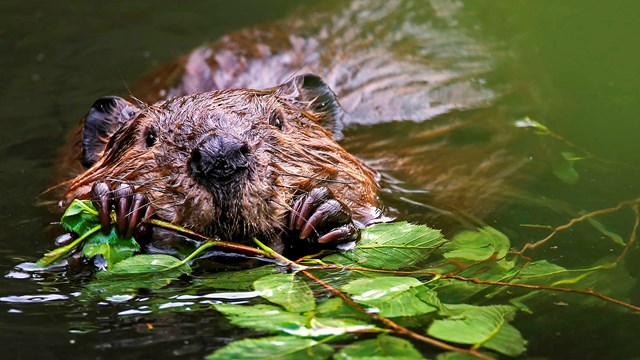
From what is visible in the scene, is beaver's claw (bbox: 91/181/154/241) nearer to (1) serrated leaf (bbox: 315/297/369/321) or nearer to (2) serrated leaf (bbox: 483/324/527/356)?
(1) serrated leaf (bbox: 315/297/369/321)

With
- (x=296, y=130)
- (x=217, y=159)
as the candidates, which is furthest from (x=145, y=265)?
(x=296, y=130)

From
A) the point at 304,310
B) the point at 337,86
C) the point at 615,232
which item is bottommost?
the point at 615,232

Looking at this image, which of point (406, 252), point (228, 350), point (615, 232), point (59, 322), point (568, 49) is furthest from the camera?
point (568, 49)

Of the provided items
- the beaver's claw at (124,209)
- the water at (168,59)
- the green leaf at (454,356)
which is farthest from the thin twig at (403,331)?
the beaver's claw at (124,209)

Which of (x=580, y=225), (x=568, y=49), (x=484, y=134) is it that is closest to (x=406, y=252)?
(x=580, y=225)

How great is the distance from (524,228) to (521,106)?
4.55 ft

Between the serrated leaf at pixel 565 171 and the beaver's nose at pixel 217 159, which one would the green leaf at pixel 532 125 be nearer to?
the serrated leaf at pixel 565 171

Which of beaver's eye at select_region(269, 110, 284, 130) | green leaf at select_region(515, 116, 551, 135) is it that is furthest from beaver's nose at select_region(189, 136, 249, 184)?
green leaf at select_region(515, 116, 551, 135)

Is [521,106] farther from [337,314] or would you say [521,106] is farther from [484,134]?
[337,314]

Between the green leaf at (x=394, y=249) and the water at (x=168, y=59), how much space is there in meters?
0.49

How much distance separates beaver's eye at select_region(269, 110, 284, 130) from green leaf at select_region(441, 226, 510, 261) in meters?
0.84

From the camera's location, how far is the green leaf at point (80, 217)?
3578 millimetres

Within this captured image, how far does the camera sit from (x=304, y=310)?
116 inches

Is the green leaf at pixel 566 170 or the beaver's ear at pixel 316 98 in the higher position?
the beaver's ear at pixel 316 98
